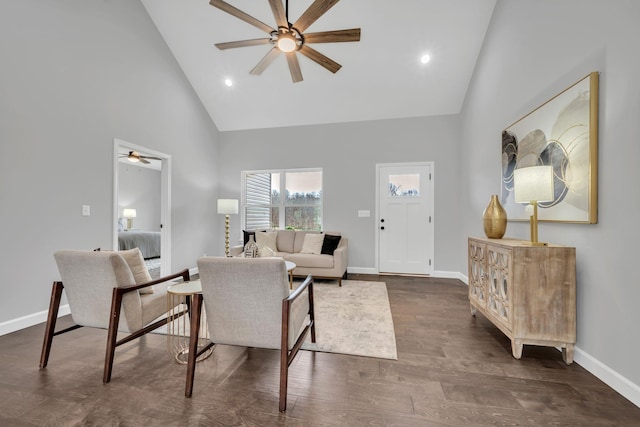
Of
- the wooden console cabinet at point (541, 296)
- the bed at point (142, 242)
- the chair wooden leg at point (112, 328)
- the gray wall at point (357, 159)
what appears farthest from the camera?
the bed at point (142, 242)

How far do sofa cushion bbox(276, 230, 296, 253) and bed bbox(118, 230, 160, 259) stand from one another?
123 inches

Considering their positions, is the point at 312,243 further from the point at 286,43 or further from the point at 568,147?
the point at 568,147

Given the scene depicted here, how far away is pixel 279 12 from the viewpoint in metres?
2.35

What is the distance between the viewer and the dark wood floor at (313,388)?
1.45m

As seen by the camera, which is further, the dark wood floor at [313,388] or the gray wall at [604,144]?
the gray wall at [604,144]

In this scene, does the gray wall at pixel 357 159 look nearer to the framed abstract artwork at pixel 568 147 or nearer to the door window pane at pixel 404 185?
the door window pane at pixel 404 185

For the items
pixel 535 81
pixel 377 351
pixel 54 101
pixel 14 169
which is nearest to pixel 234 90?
pixel 54 101

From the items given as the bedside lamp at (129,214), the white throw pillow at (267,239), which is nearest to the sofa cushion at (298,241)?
the white throw pillow at (267,239)

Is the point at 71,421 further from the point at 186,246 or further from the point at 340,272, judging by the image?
the point at 186,246

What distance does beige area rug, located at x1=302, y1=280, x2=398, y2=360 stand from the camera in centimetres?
222

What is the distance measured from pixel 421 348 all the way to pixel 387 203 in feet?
9.96

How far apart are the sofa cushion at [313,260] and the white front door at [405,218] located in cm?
125

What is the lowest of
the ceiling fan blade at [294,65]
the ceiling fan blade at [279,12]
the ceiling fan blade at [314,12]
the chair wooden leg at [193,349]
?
the chair wooden leg at [193,349]

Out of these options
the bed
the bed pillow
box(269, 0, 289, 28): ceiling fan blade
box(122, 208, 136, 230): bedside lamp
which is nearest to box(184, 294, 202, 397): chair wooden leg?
the bed pillow
